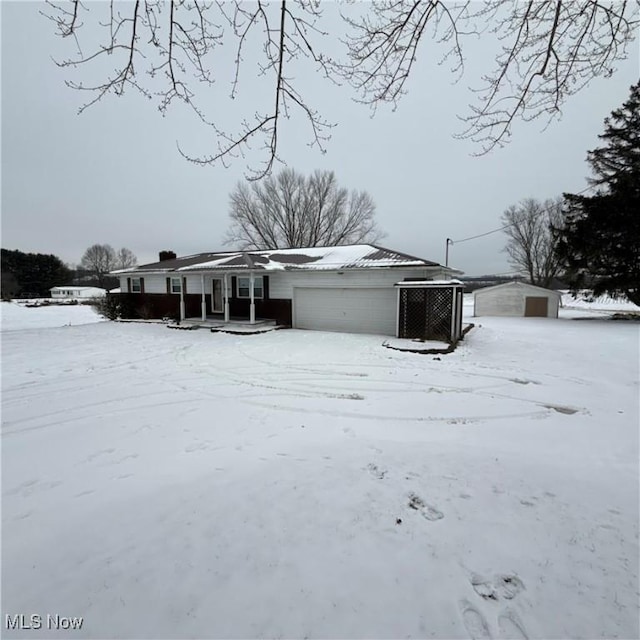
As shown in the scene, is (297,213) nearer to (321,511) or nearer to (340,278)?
(340,278)

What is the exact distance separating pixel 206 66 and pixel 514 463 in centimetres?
512

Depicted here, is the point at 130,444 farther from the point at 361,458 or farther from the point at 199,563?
the point at 361,458

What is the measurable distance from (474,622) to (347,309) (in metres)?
11.8

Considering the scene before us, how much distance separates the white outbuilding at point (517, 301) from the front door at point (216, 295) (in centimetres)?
1842

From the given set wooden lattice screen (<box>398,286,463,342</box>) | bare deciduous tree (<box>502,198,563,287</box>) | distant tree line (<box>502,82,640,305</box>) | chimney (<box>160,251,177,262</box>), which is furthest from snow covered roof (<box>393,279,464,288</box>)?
bare deciduous tree (<box>502,198,563,287</box>)

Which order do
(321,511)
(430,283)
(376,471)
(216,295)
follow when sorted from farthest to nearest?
(216,295), (430,283), (376,471), (321,511)

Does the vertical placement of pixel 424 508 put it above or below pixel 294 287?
below

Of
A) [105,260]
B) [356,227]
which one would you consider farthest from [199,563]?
[105,260]

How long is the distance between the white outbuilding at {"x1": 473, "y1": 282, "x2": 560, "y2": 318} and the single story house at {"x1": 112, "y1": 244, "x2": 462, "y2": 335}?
12.7 metres

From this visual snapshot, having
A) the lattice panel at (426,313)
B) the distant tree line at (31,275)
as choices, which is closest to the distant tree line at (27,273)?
the distant tree line at (31,275)

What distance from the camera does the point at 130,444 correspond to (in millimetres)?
3863

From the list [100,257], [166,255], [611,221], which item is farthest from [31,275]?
[611,221]

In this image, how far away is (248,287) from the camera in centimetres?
1552

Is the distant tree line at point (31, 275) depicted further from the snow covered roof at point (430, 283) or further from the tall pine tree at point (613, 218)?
the tall pine tree at point (613, 218)
